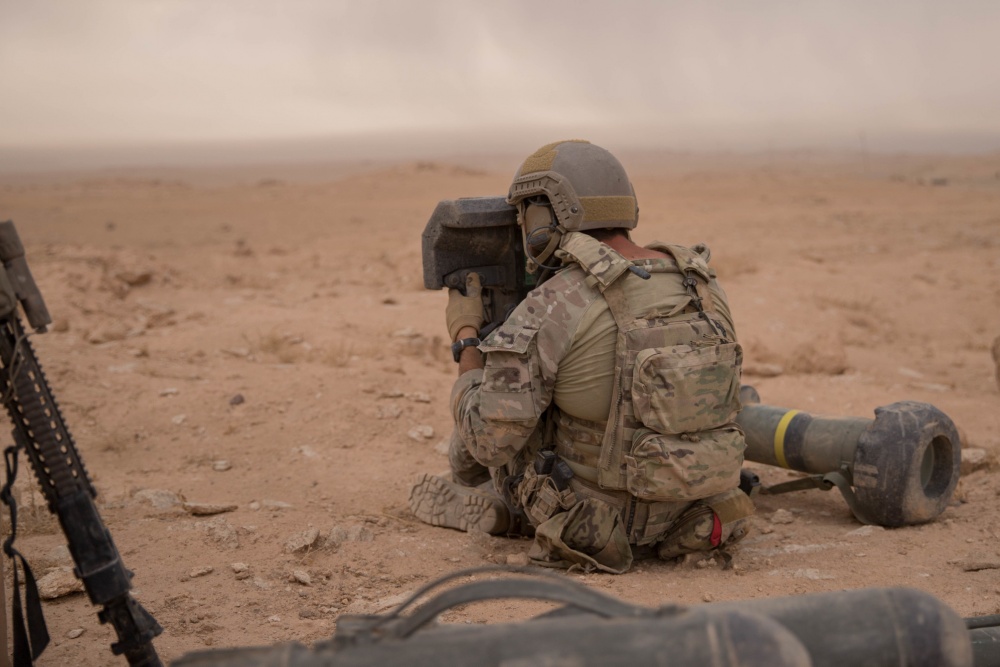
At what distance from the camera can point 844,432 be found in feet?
13.0

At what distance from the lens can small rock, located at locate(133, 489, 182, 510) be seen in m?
4.21

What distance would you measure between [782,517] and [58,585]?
320cm

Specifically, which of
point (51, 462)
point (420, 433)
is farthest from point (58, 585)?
point (420, 433)

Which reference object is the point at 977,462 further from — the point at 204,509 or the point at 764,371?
the point at 204,509

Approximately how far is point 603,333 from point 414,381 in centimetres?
319

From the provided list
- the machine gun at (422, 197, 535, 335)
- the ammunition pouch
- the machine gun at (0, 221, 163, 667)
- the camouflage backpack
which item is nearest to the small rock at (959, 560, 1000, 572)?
the camouflage backpack

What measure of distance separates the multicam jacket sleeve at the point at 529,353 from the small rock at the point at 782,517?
1603mm

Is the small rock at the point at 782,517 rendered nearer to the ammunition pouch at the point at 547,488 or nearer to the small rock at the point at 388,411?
the ammunition pouch at the point at 547,488

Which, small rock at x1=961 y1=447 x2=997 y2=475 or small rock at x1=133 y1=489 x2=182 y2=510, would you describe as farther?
small rock at x1=961 y1=447 x2=997 y2=475

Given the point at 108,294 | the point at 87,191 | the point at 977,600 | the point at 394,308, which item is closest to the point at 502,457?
the point at 977,600

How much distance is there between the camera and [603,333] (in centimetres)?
321

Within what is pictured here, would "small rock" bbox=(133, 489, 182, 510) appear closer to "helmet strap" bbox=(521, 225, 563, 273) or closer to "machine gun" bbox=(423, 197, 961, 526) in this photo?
"machine gun" bbox=(423, 197, 961, 526)

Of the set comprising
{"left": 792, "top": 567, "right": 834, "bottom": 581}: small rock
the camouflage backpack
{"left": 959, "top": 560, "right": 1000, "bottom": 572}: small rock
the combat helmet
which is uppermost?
the combat helmet

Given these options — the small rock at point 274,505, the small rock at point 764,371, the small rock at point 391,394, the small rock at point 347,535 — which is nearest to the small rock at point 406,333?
the small rock at point 391,394
